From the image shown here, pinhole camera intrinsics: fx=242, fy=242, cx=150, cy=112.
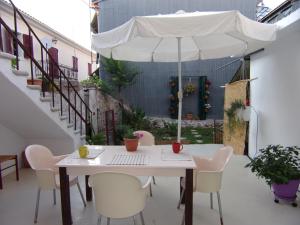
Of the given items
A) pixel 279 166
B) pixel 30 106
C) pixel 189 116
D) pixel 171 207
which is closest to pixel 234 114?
pixel 279 166

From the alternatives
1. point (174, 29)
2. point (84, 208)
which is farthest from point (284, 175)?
point (84, 208)

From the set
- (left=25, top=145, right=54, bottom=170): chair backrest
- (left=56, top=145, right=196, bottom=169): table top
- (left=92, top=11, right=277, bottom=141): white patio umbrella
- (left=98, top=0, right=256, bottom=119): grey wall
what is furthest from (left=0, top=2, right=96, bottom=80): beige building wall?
(left=56, top=145, right=196, bottom=169): table top

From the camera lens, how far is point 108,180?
82.4 inches

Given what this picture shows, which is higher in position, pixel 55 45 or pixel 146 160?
pixel 55 45

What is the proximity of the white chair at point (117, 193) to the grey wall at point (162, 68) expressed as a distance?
23.0 feet

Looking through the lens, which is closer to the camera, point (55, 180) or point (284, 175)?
point (55, 180)

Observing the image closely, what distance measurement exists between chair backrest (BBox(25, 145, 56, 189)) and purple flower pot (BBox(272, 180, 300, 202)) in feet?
9.49

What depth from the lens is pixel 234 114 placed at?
5.83 meters

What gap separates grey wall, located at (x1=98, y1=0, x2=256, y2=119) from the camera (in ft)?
28.9

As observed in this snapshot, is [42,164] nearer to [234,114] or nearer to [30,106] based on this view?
[30,106]

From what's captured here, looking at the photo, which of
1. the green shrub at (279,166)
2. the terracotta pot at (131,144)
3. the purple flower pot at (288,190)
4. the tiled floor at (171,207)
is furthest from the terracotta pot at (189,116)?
the terracotta pot at (131,144)

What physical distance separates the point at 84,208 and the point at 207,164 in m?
1.73

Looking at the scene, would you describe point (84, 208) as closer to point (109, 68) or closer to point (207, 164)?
point (207, 164)

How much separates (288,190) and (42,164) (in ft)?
10.6
